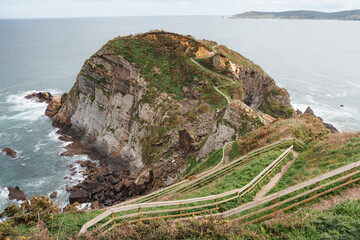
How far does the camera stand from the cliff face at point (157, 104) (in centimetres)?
3231

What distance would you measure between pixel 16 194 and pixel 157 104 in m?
26.2

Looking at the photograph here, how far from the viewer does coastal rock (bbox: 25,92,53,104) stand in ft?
230

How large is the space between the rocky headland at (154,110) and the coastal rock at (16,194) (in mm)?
7151

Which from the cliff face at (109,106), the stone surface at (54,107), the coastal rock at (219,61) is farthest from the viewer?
the stone surface at (54,107)

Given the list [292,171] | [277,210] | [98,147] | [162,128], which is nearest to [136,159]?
[162,128]

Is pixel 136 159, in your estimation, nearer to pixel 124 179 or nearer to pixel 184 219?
pixel 124 179

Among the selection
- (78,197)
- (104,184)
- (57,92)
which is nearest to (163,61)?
(104,184)

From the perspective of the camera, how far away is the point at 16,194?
34781 millimetres

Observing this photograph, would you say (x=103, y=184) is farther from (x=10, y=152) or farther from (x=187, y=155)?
(x=10, y=152)

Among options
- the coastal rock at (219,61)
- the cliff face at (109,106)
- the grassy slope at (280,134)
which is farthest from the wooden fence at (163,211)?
the coastal rock at (219,61)

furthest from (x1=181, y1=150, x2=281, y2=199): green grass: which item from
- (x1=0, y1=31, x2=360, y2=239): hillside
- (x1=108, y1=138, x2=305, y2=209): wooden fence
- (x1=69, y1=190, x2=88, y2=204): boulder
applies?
(x1=69, y1=190, x2=88, y2=204): boulder

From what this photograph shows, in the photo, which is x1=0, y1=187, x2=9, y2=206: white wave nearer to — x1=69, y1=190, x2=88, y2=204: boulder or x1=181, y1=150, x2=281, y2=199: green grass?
x1=69, y1=190, x2=88, y2=204: boulder

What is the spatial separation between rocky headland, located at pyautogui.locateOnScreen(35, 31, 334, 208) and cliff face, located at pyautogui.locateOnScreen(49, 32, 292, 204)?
0.14m

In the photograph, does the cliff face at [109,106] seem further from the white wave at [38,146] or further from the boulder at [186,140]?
the boulder at [186,140]
